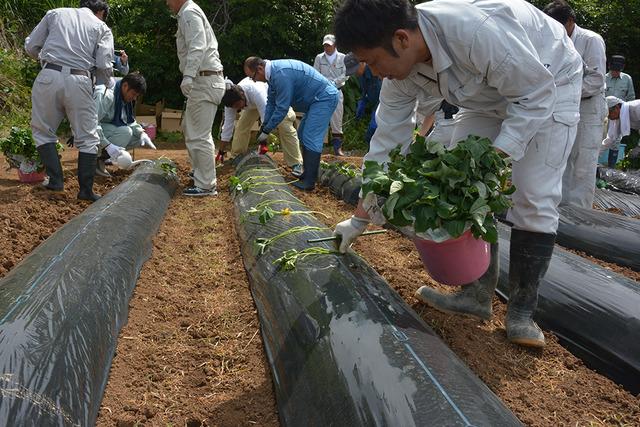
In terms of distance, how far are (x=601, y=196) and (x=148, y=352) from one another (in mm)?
5289

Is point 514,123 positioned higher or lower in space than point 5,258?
higher

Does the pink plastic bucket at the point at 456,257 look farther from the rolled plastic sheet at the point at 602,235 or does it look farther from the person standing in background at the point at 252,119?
the person standing in background at the point at 252,119

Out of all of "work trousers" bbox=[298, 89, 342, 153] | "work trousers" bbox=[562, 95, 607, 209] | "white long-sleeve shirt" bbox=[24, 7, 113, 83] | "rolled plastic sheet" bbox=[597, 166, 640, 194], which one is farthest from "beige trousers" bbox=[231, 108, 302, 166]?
"rolled plastic sheet" bbox=[597, 166, 640, 194]

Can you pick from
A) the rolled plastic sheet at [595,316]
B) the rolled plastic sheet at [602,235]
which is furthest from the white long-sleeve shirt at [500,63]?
the rolled plastic sheet at [602,235]

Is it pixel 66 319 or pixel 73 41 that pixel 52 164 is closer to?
pixel 73 41

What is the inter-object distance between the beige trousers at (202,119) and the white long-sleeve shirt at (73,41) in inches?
34.7

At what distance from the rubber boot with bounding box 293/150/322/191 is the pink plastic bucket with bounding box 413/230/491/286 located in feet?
13.6

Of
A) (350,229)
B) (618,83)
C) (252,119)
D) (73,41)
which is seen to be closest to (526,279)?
(350,229)

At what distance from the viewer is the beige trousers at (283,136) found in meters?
7.07

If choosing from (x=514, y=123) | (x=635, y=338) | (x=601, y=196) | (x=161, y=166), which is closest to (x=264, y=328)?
(x=514, y=123)

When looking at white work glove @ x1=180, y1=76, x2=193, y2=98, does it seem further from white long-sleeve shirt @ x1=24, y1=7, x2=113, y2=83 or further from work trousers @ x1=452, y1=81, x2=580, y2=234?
work trousers @ x1=452, y1=81, x2=580, y2=234

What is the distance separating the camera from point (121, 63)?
740 cm

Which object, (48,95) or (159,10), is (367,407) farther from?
(159,10)

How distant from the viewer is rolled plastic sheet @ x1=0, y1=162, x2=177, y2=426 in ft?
5.79
